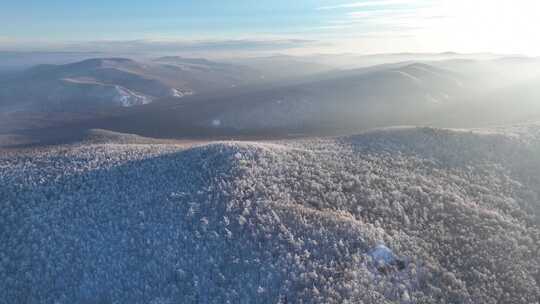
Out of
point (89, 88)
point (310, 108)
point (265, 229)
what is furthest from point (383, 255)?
point (89, 88)

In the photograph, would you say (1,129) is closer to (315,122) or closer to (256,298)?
(315,122)

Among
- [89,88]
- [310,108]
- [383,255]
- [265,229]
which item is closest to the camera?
[383,255]

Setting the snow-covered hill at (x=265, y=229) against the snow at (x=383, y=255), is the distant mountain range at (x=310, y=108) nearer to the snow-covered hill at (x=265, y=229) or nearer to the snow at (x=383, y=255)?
the snow-covered hill at (x=265, y=229)

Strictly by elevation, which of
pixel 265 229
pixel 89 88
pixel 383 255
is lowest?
pixel 383 255

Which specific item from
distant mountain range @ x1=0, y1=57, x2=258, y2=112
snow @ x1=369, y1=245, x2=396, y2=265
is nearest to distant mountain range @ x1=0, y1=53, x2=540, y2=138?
distant mountain range @ x1=0, y1=57, x2=258, y2=112

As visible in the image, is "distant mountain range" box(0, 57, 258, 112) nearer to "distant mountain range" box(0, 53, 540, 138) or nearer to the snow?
"distant mountain range" box(0, 53, 540, 138)

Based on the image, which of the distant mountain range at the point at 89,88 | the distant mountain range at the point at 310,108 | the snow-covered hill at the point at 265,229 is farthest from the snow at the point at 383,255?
the distant mountain range at the point at 89,88

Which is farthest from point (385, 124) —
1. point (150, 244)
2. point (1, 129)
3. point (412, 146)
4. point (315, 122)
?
point (1, 129)

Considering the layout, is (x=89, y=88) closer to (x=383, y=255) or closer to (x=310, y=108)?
(x=310, y=108)

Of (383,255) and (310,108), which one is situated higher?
(310,108)
